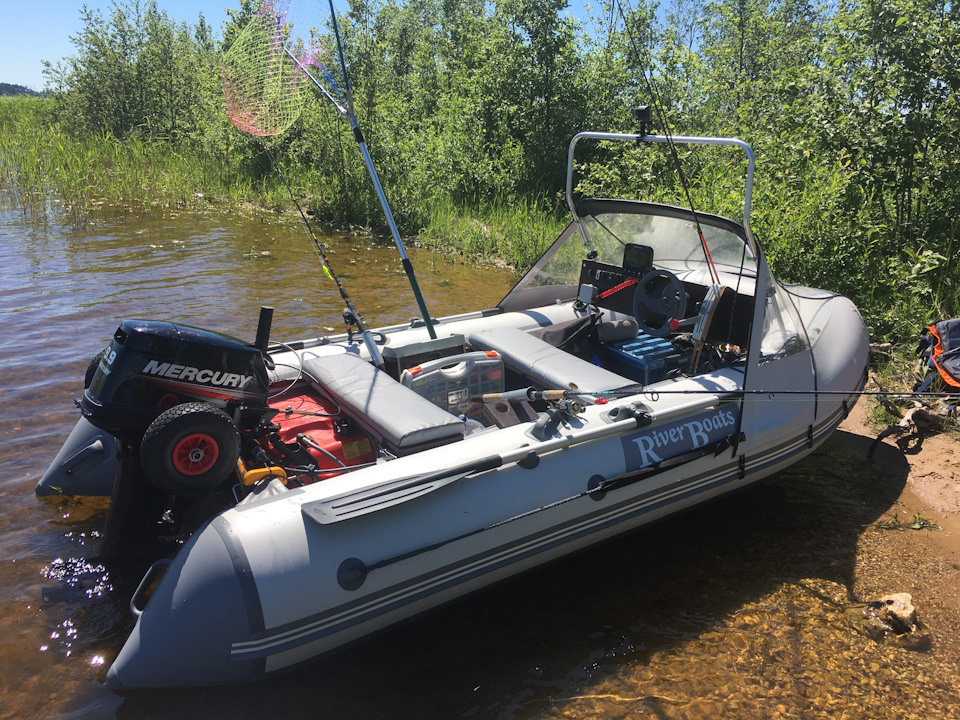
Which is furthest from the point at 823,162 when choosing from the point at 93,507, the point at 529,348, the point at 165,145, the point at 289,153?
the point at 165,145

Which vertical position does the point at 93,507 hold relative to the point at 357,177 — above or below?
below

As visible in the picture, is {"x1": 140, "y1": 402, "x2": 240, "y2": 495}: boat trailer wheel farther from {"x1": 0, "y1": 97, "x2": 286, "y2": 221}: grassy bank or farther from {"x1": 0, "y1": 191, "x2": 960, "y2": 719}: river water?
{"x1": 0, "y1": 97, "x2": 286, "y2": 221}: grassy bank

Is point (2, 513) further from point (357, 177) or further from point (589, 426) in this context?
point (357, 177)

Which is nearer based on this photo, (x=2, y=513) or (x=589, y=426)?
(x=589, y=426)

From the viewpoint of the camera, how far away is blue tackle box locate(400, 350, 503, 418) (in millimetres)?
4223

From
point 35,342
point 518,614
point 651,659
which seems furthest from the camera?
point 35,342

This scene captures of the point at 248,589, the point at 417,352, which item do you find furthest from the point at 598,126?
the point at 248,589

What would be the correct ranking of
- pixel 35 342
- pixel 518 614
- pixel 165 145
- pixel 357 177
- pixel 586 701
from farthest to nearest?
pixel 165 145, pixel 357 177, pixel 35 342, pixel 518 614, pixel 586 701

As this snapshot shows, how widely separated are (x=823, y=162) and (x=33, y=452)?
25.1 feet

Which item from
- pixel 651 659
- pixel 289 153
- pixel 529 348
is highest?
pixel 289 153

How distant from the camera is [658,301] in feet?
15.4

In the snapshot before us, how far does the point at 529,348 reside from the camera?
4.59 m

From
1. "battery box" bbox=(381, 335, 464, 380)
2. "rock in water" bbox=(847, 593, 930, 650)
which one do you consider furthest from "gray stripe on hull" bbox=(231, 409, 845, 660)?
"battery box" bbox=(381, 335, 464, 380)

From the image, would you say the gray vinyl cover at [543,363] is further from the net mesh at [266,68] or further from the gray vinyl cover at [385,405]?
the net mesh at [266,68]
